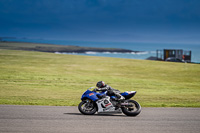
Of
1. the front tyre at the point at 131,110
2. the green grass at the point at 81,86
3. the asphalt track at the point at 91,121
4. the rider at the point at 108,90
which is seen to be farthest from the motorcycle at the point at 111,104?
the green grass at the point at 81,86

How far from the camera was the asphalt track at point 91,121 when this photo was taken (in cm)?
878

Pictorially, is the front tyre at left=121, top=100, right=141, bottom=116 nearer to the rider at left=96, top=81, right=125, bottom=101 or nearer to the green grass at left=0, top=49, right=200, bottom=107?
the rider at left=96, top=81, right=125, bottom=101

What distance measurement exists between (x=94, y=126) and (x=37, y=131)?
1.87 metres

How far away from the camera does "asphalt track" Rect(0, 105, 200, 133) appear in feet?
28.8

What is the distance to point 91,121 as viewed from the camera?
33.0 feet

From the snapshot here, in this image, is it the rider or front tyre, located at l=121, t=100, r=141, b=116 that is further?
the rider

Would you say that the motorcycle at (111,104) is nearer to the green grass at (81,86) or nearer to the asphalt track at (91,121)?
the asphalt track at (91,121)

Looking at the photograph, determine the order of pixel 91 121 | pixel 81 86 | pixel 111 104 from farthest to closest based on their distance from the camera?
pixel 81 86, pixel 111 104, pixel 91 121

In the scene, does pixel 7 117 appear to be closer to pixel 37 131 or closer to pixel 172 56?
pixel 37 131

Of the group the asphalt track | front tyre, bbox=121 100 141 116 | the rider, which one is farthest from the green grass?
the rider

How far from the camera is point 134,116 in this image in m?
11.1

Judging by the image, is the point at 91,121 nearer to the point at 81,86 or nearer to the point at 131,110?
the point at 131,110

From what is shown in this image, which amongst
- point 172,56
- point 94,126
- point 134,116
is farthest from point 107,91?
point 172,56

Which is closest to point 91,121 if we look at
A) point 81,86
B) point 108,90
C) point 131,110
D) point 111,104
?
point 111,104
